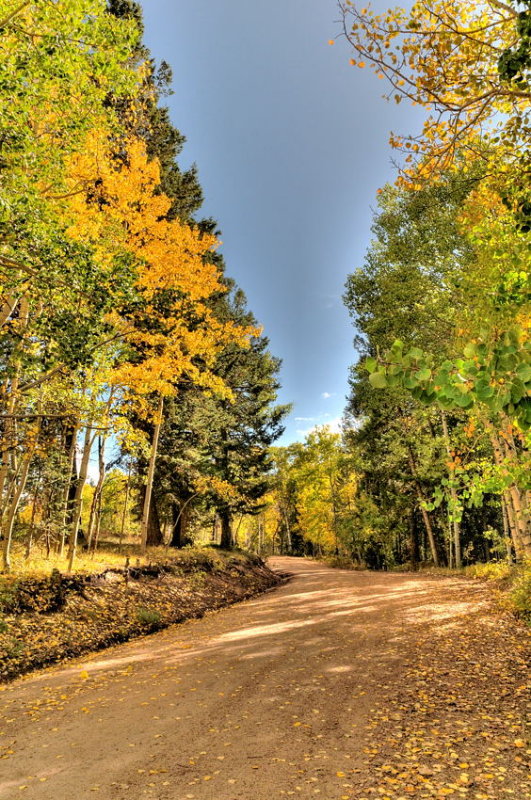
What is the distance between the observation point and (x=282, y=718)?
14.7 ft

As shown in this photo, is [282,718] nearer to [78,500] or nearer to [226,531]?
[78,500]

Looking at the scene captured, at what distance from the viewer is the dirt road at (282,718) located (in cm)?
334

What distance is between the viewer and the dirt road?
3336mm

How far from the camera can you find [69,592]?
882 cm

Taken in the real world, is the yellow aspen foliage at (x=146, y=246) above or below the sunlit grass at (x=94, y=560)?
above

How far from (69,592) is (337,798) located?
747cm

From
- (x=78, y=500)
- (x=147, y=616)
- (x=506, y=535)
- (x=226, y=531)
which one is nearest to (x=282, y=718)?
(x=147, y=616)

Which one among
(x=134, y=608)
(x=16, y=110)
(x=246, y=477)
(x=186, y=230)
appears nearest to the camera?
(x=16, y=110)

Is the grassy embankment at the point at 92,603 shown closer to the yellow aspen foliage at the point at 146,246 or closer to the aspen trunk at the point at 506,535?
the yellow aspen foliage at the point at 146,246

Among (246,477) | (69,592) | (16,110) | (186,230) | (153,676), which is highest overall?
(186,230)

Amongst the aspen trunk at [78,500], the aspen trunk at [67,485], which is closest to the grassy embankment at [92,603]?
the aspen trunk at [78,500]

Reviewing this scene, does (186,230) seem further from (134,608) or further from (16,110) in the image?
(134,608)

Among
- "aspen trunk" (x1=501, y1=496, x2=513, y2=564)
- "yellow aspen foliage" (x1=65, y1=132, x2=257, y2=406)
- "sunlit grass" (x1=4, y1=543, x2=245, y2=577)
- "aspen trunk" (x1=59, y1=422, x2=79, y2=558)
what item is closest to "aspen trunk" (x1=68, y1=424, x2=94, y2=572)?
"sunlit grass" (x1=4, y1=543, x2=245, y2=577)

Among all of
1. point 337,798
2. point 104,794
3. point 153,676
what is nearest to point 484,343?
point 337,798
